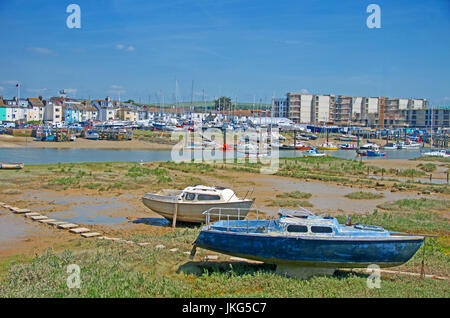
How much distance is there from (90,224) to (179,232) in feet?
18.1

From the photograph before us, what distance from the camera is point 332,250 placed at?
1262 cm

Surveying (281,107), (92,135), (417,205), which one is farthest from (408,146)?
(417,205)

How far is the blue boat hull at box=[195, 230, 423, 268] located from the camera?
495 inches

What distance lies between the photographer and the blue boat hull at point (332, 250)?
12578 millimetres

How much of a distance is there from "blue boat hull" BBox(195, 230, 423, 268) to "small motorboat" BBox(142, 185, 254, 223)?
23.1 ft

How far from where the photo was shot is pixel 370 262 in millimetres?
12734

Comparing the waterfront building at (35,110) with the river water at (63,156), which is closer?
the river water at (63,156)

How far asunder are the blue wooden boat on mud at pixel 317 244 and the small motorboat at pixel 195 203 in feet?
21.5
